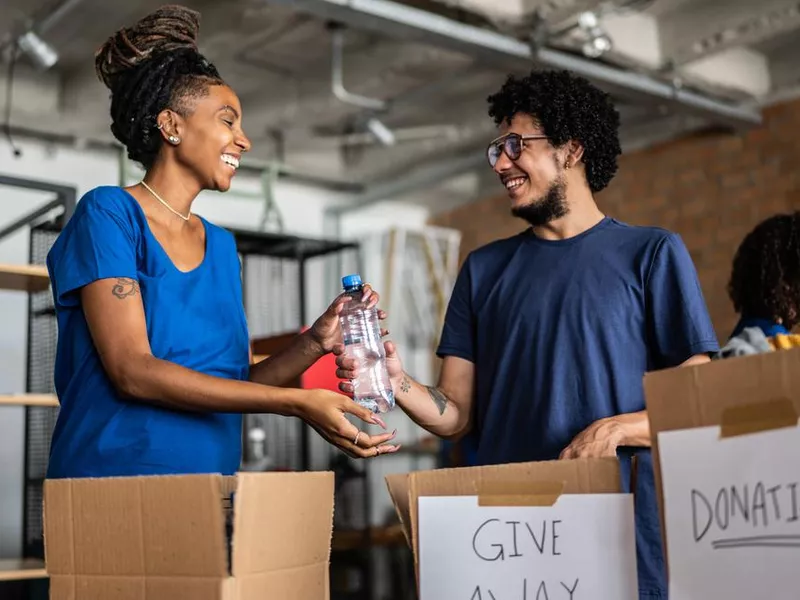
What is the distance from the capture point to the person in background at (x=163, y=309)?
129 centimetres

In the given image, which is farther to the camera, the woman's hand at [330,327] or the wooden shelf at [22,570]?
the wooden shelf at [22,570]

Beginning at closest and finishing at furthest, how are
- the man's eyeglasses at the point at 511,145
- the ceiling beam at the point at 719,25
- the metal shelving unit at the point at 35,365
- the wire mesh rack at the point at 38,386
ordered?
1. the man's eyeglasses at the point at 511,145
2. the metal shelving unit at the point at 35,365
3. the wire mesh rack at the point at 38,386
4. the ceiling beam at the point at 719,25

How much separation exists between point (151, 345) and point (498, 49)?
2.87 m

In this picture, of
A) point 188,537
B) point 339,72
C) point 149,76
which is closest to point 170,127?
point 149,76

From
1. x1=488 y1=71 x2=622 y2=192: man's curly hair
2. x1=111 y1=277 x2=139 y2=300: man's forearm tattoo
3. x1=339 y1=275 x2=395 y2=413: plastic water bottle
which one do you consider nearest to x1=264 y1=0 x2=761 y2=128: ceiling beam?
x1=488 y1=71 x2=622 y2=192: man's curly hair

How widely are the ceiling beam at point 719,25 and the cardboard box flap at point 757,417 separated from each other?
3.58m

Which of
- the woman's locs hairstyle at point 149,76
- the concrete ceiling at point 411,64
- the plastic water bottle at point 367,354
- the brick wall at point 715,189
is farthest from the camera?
the brick wall at point 715,189

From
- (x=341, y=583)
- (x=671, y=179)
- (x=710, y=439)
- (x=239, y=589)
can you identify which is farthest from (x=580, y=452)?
(x=671, y=179)

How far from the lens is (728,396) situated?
922 millimetres

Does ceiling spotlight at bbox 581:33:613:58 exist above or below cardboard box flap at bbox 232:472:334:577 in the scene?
above

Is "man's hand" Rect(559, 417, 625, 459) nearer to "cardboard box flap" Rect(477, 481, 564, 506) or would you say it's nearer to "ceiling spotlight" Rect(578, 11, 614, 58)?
"cardboard box flap" Rect(477, 481, 564, 506)

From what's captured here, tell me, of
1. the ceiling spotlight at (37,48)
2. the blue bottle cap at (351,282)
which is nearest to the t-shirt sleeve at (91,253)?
the blue bottle cap at (351,282)

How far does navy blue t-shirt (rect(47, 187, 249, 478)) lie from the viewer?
133 centimetres

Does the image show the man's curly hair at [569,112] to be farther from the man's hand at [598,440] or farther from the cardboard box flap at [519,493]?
the cardboard box flap at [519,493]
